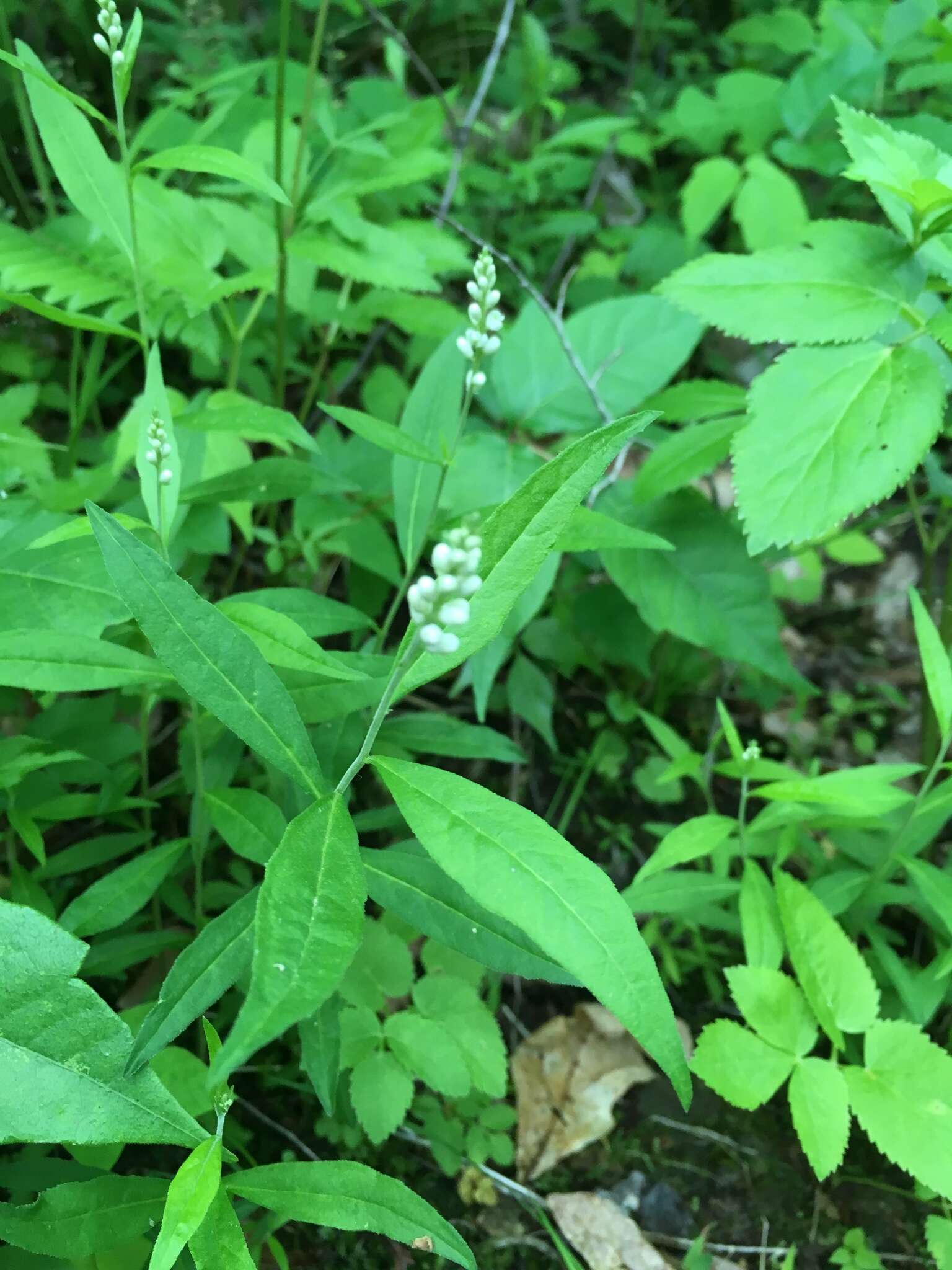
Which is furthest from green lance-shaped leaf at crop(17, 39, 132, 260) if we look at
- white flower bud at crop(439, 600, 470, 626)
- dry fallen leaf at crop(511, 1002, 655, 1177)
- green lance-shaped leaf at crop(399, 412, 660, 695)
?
dry fallen leaf at crop(511, 1002, 655, 1177)

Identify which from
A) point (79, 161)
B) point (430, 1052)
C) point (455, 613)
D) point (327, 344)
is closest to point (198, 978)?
point (455, 613)

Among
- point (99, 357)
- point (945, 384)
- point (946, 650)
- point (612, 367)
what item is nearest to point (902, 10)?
point (612, 367)

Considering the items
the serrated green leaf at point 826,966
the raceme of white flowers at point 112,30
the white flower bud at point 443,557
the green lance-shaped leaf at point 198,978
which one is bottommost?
the serrated green leaf at point 826,966

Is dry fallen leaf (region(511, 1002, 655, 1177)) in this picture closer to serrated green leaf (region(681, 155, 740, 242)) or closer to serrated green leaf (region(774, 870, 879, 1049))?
serrated green leaf (region(774, 870, 879, 1049))

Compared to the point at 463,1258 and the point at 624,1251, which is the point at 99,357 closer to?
the point at 463,1258

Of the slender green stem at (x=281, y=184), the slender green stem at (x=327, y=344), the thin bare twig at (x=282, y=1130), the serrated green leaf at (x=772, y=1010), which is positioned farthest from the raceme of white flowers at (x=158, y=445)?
the serrated green leaf at (x=772, y=1010)

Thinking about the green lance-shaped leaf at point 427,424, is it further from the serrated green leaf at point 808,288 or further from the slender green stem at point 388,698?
the slender green stem at point 388,698

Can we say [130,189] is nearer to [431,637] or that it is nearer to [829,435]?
[431,637]
